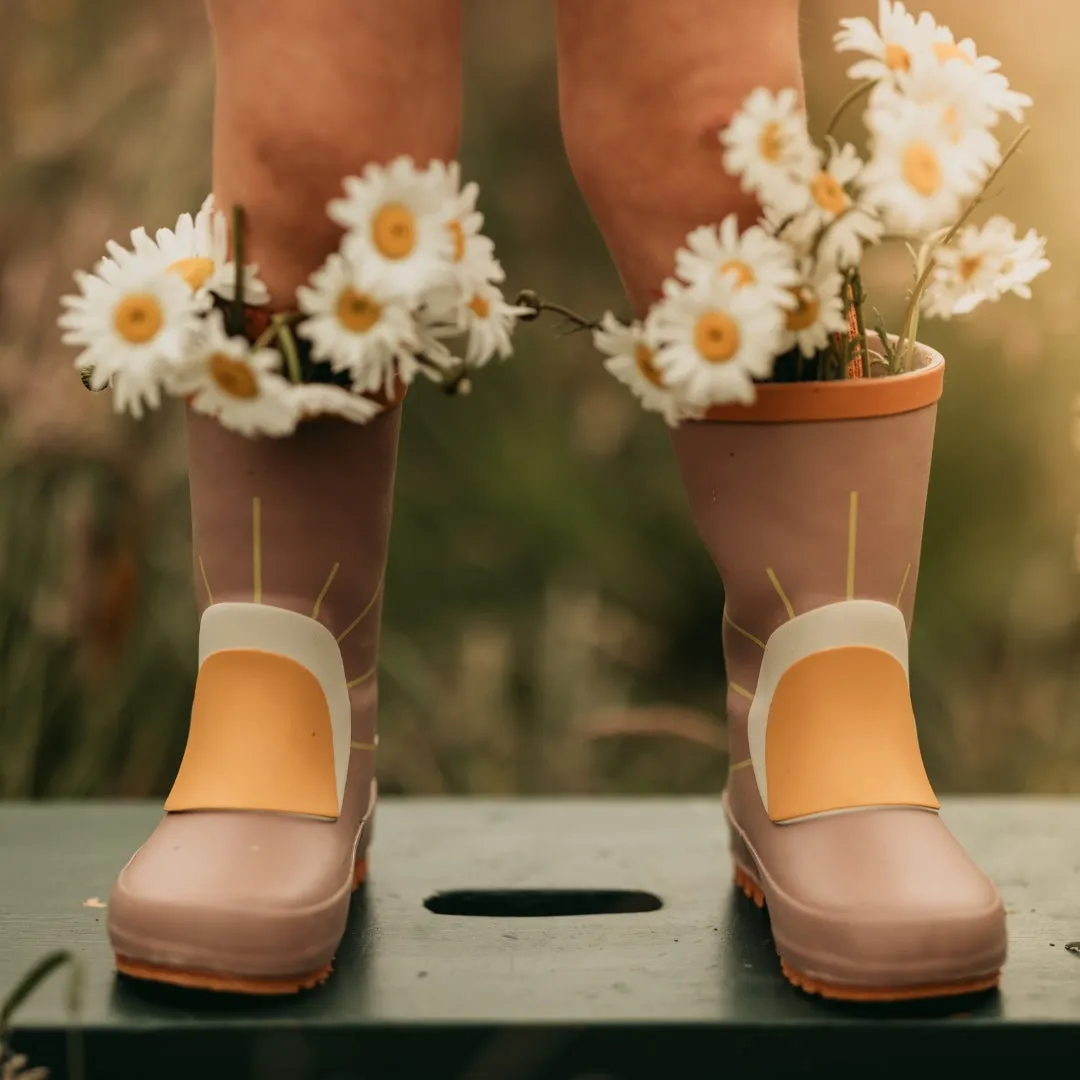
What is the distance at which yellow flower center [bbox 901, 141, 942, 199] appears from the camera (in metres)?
0.82

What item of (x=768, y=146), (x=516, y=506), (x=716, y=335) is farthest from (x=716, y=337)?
(x=516, y=506)

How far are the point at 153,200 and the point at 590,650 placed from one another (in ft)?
2.13

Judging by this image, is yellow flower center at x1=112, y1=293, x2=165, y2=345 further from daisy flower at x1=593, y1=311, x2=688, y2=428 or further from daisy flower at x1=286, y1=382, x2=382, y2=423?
daisy flower at x1=593, y1=311, x2=688, y2=428

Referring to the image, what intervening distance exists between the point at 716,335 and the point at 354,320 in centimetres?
19

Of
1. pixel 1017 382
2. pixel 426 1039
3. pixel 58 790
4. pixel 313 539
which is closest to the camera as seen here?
pixel 426 1039

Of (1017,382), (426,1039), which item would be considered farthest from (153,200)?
(426,1039)

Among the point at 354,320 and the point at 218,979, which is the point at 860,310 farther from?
the point at 218,979

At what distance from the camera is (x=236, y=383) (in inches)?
32.9

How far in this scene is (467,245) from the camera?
852 mm

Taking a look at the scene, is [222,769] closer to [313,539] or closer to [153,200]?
[313,539]

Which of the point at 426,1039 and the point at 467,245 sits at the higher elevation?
the point at 467,245

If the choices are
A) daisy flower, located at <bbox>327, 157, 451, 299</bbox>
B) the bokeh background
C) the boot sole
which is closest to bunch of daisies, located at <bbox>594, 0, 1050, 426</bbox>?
daisy flower, located at <bbox>327, 157, 451, 299</bbox>

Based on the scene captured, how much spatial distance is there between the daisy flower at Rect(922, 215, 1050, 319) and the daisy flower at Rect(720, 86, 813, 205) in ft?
0.52

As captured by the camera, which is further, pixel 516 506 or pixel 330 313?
pixel 516 506
